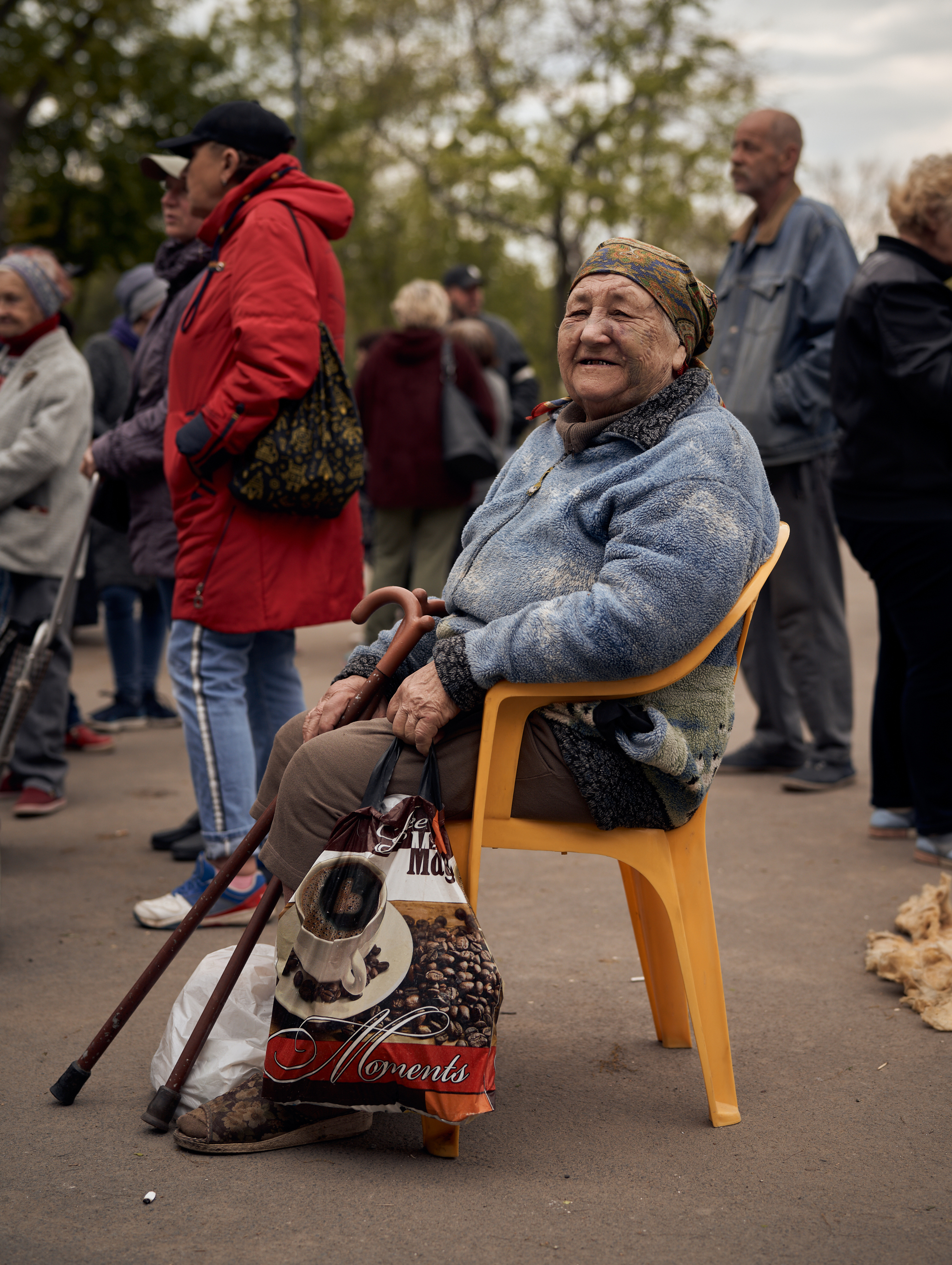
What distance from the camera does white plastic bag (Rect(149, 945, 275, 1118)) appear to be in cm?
273

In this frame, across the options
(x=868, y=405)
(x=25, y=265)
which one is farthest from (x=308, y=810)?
(x=25, y=265)

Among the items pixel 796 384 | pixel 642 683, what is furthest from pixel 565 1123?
pixel 796 384

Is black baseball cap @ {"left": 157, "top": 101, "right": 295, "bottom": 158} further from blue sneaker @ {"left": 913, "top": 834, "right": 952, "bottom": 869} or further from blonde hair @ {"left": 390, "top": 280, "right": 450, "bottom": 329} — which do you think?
blonde hair @ {"left": 390, "top": 280, "right": 450, "bottom": 329}

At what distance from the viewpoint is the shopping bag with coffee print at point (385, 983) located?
2.44 metres

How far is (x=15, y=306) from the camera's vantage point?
5.07 metres

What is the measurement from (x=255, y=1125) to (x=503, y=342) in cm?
746

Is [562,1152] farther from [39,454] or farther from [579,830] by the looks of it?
[39,454]

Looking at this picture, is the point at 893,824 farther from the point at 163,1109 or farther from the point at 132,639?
the point at 132,639

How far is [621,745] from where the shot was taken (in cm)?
264

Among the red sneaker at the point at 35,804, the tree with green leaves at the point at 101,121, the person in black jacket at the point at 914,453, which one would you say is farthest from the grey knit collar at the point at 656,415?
the tree with green leaves at the point at 101,121

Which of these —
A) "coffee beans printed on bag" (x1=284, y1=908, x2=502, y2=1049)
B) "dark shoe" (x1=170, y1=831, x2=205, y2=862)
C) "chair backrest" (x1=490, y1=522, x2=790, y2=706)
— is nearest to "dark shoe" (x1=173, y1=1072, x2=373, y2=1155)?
"coffee beans printed on bag" (x1=284, y1=908, x2=502, y2=1049)

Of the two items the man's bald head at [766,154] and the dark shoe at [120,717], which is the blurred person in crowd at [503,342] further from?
the man's bald head at [766,154]

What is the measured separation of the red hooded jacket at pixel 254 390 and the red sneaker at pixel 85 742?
9.03 feet

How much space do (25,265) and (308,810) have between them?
3348mm
